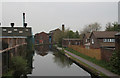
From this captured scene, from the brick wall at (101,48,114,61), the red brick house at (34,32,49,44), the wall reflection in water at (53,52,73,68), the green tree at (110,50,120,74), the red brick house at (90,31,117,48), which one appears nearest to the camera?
the green tree at (110,50,120,74)

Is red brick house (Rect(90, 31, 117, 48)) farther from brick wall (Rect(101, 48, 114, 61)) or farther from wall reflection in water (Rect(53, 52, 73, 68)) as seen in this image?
brick wall (Rect(101, 48, 114, 61))

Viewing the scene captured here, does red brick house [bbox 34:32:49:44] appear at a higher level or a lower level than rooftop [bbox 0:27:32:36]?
lower

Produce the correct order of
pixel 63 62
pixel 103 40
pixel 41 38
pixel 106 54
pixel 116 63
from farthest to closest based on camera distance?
pixel 41 38 → pixel 103 40 → pixel 63 62 → pixel 106 54 → pixel 116 63

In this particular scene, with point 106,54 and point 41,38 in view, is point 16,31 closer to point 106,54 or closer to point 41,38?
point 106,54

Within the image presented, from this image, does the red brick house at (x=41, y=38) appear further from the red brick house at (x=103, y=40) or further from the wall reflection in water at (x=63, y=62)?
the wall reflection in water at (x=63, y=62)

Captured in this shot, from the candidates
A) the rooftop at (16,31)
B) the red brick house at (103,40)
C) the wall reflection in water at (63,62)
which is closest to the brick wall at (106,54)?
the wall reflection in water at (63,62)

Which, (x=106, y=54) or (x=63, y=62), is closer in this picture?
(x=106, y=54)

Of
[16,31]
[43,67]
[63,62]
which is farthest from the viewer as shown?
[16,31]

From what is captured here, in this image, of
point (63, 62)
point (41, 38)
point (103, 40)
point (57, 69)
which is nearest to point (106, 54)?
point (57, 69)

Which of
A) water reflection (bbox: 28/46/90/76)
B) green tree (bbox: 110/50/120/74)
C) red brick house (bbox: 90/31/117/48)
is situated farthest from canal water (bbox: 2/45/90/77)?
red brick house (bbox: 90/31/117/48)

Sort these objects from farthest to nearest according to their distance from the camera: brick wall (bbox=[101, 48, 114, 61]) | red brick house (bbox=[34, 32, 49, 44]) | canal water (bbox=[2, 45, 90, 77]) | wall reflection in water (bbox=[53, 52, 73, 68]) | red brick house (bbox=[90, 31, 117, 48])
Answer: red brick house (bbox=[34, 32, 49, 44]) → red brick house (bbox=[90, 31, 117, 48]) → wall reflection in water (bbox=[53, 52, 73, 68]) → brick wall (bbox=[101, 48, 114, 61]) → canal water (bbox=[2, 45, 90, 77])

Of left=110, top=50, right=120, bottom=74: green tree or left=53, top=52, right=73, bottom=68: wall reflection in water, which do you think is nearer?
left=110, top=50, right=120, bottom=74: green tree

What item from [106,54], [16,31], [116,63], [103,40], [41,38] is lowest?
[116,63]

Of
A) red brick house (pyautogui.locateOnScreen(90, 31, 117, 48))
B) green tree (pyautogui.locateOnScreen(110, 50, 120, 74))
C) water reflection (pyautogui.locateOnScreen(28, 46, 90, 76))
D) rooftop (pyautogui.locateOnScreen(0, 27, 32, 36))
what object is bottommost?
water reflection (pyautogui.locateOnScreen(28, 46, 90, 76))
